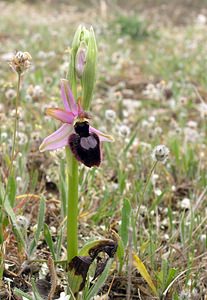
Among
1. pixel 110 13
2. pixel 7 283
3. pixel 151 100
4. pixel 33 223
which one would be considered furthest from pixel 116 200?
pixel 110 13

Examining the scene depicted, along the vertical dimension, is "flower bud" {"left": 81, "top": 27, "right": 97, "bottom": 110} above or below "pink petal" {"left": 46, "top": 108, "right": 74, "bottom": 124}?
above

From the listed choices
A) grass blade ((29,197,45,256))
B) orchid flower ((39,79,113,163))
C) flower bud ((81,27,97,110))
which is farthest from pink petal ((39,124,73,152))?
grass blade ((29,197,45,256))

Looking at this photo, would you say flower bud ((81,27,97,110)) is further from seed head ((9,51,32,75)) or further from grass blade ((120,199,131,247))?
grass blade ((120,199,131,247))

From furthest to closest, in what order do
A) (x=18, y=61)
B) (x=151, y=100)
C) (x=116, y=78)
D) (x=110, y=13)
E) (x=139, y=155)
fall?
(x=110, y=13), (x=116, y=78), (x=151, y=100), (x=139, y=155), (x=18, y=61)

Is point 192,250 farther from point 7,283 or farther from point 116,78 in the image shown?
point 116,78

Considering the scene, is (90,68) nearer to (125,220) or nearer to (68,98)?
(68,98)

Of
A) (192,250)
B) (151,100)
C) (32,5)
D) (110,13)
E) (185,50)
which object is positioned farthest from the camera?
(32,5)
